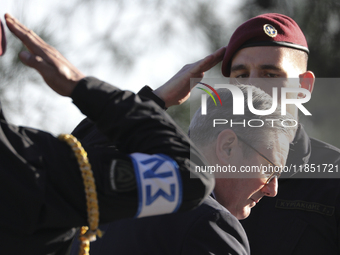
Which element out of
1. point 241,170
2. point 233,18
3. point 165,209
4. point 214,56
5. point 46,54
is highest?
point 233,18

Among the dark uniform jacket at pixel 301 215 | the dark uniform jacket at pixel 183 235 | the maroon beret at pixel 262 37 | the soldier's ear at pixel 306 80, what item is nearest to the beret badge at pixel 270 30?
the maroon beret at pixel 262 37

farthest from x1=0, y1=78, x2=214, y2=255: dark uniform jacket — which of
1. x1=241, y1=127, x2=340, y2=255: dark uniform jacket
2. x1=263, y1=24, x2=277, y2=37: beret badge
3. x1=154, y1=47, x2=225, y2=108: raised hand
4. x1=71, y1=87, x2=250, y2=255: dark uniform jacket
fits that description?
x1=263, y1=24, x2=277, y2=37: beret badge

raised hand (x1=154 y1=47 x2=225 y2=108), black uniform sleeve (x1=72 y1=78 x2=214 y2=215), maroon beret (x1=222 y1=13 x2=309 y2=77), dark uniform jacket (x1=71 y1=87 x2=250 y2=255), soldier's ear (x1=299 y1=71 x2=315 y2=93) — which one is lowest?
dark uniform jacket (x1=71 y1=87 x2=250 y2=255)

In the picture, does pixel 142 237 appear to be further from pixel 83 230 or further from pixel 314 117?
pixel 314 117

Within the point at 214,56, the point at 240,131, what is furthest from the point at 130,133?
the point at 214,56

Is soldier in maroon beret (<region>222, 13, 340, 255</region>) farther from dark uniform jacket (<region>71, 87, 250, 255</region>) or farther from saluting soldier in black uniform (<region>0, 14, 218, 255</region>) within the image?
saluting soldier in black uniform (<region>0, 14, 218, 255</region>)

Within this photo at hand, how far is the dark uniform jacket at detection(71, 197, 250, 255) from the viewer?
145 centimetres

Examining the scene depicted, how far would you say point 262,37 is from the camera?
272 centimetres

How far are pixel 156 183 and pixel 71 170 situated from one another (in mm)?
212

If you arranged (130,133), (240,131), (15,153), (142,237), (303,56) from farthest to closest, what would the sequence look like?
(303,56), (240,131), (142,237), (130,133), (15,153)

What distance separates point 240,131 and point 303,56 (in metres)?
1.21

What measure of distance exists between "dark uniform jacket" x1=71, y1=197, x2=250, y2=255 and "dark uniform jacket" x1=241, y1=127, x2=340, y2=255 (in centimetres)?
85

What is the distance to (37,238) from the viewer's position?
1147 millimetres

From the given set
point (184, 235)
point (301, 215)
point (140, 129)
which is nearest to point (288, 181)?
point (301, 215)
